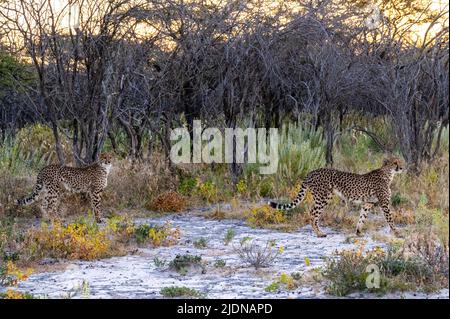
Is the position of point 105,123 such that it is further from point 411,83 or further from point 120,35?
point 411,83

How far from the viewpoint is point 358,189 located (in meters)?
9.09

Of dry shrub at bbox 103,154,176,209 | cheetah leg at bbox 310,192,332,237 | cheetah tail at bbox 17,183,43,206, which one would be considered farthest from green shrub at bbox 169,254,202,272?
dry shrub at bbox 103,154,176,209

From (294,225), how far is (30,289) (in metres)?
4.04

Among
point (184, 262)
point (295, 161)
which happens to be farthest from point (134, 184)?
point (184, 262)

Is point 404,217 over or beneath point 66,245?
over

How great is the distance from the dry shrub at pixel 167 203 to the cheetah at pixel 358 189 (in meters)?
2.31

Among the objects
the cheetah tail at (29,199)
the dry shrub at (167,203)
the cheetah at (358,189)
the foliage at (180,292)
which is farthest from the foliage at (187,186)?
the foliage at (180,292)

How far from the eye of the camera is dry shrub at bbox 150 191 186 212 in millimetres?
10977

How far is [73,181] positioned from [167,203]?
4.94 ft

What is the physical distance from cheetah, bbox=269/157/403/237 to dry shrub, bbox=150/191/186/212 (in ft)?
7.57

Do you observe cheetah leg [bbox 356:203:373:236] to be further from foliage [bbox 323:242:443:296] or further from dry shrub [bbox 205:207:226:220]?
foliage [bbox 323:242:443:296]

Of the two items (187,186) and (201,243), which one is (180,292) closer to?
(201,243)

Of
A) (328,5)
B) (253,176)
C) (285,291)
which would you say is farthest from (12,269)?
(328,5)

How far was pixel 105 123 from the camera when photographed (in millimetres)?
→ 11125
